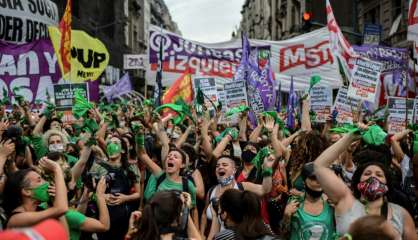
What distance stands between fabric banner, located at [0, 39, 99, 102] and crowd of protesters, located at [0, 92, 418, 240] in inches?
124

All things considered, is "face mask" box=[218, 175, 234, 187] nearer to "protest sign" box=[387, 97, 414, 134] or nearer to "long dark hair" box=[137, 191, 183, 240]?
"long dark hair" box=[137, 191, 183, 240]

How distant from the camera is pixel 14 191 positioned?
3.71 metres

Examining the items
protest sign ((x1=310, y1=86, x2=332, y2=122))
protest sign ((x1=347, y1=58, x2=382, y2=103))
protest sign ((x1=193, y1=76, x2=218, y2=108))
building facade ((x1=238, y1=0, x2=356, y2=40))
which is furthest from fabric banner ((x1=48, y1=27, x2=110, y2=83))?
building facade ((x1=238, y1=0, x2=356, y2=40))

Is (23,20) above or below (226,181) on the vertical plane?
above

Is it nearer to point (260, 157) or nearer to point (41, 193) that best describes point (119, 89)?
point (260, 157)

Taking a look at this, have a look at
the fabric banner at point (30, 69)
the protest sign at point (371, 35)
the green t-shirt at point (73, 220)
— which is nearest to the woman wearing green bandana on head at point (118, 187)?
the green t-shirt at point (73, 220)

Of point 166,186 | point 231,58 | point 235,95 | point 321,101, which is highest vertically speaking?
point 231,58

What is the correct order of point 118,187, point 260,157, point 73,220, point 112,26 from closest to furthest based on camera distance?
point 73,220 < point 260,157 < point 118,187 < point 112,26

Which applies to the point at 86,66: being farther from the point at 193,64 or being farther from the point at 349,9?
the point at 349,9

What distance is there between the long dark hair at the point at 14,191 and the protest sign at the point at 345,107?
271 inches

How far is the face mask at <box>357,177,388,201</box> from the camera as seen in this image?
3.74 metres

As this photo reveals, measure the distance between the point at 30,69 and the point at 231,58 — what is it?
5745 millimetres

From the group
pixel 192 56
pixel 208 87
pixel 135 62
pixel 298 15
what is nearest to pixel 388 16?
pixel 135 62

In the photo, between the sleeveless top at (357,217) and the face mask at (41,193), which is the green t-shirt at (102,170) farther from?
the sleeveless top at (357,217)
